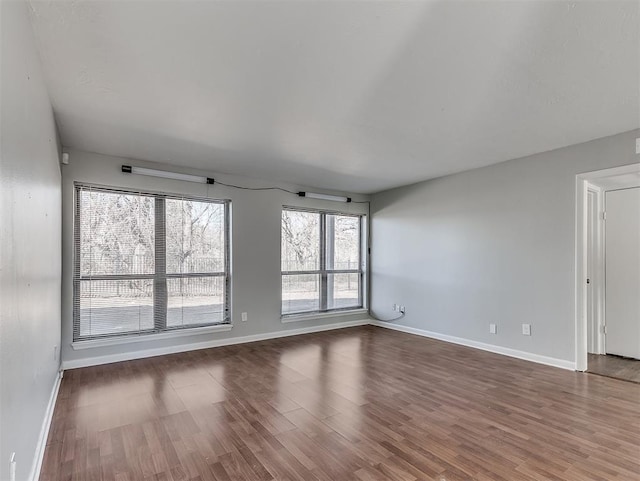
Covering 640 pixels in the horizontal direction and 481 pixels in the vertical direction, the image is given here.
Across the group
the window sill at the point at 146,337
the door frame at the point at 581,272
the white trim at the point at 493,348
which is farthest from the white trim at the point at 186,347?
the door frame at the point at 581,272

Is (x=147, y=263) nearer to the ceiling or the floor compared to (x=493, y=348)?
nearer to the ceiling

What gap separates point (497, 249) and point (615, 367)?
1777 millimetres

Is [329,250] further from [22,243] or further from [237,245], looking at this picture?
[22,243]

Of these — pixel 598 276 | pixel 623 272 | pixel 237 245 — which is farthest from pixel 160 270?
pixel 623 272

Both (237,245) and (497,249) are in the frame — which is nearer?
(497,249)

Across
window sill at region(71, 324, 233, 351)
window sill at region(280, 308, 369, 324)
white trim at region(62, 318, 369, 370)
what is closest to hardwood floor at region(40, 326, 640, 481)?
white trim at region(62, 318, 369, 370)

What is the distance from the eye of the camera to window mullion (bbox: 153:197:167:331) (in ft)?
14.0

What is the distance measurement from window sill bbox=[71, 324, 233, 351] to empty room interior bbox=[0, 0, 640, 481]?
1.3 inches

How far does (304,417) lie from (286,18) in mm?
2659

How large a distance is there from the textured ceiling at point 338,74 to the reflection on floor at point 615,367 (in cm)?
251

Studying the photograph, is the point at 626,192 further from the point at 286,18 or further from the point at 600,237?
the point at 286,18

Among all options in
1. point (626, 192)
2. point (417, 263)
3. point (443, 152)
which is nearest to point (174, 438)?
point (443, 152)

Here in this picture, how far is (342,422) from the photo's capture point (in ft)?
→ 8.16

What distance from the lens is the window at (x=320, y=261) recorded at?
547 centimetres
